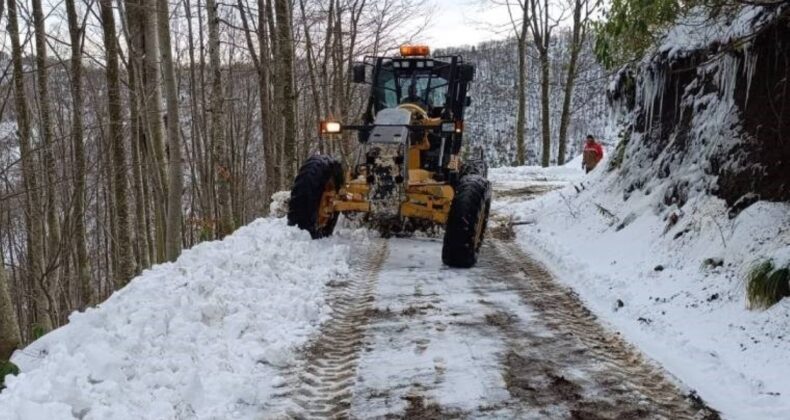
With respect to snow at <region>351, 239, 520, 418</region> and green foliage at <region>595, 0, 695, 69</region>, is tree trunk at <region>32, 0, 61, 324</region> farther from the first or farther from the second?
green foliage at <region>595, 0, 695, 69</region>

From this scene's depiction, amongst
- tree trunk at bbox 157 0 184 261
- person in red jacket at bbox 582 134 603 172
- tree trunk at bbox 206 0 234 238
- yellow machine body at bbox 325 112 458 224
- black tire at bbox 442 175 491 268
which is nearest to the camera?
black tire at bbox 442 175 491 268

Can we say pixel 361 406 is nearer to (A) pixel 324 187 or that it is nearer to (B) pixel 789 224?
(B) pixel 789 224

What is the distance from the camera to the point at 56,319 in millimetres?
14211

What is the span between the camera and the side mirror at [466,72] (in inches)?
382

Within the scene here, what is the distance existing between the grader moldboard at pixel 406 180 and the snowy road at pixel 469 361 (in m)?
1.21

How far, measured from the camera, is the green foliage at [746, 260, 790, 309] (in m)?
4.88

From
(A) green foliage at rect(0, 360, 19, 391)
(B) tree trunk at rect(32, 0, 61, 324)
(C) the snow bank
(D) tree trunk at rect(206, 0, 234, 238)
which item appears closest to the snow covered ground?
(C) the snow bank

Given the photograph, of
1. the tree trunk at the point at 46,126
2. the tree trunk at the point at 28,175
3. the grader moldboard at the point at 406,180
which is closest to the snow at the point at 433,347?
the grader moldboard at the point at 406,180

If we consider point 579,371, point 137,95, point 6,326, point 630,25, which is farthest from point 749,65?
point 137,95

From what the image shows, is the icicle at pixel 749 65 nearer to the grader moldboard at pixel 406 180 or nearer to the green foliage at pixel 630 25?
the green foliage at pixel 630 25

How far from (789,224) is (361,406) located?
403 cm

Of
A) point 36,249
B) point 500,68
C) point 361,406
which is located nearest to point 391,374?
point 361,406

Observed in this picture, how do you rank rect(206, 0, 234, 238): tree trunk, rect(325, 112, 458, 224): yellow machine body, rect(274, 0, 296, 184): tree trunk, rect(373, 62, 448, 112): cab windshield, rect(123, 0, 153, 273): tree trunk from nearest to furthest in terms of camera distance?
rect(325, 112, 458, 224): yellow machine body
rect(373, 62, 448, 112): cab windshield
rect(206, 0, 234, 238): tree trunk
rect(274, 0, 296, 184): tree trunk
rect(123, 0, 153, 273): tree trunk

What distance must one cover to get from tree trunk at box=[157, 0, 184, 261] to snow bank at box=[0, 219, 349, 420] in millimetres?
3656
